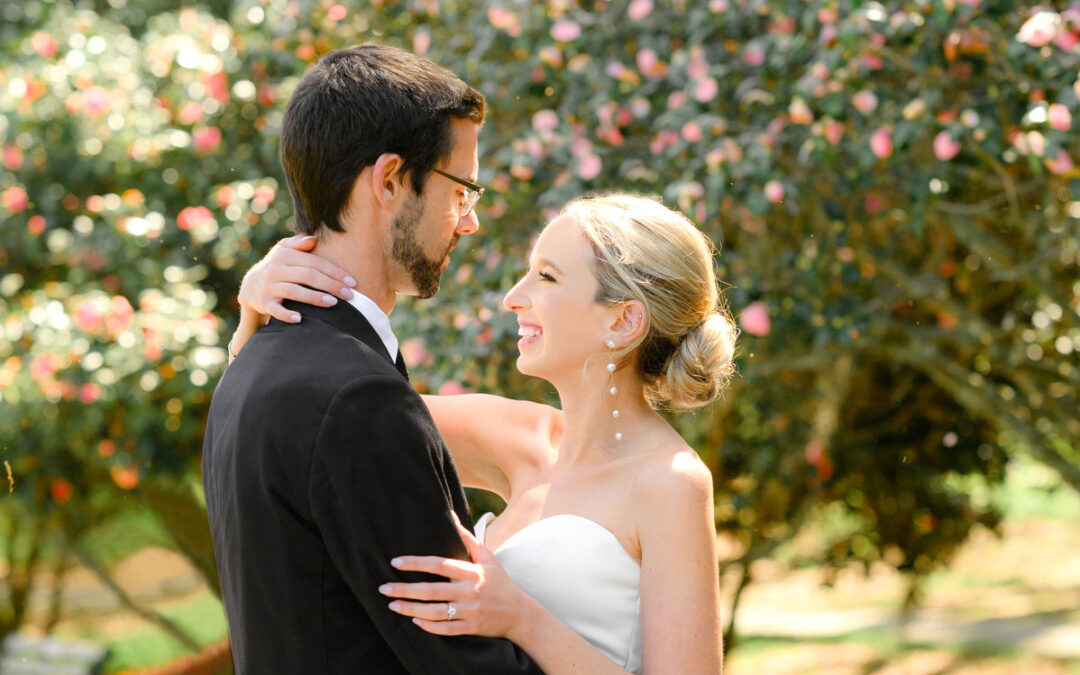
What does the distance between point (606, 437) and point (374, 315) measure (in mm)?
707

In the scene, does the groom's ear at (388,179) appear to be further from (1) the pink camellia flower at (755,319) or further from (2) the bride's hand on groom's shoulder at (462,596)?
(1) the pink camellia flower at (755,319)

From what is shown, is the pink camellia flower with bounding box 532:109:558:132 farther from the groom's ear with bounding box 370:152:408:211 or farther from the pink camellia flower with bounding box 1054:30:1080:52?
the groom's ear with bounding box 370:152:408:211

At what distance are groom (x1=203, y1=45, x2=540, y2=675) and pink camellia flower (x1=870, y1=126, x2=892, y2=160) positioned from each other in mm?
2156

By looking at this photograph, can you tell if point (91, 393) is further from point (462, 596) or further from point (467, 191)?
point (462, 596)

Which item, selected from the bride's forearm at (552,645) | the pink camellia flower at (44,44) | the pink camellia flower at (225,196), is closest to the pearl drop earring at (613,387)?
the bride's forearm at (552,645)

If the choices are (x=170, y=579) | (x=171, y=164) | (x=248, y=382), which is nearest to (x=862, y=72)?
(x=248, y=382)

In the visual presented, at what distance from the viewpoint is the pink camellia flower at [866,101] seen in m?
3.74

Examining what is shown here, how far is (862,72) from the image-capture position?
3.84m

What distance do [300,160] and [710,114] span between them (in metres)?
2.39

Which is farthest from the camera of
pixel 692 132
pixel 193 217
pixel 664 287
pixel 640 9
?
pixel 193 217

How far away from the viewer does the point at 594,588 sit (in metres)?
2.15

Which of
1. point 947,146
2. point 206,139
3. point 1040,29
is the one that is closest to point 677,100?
point 947,146

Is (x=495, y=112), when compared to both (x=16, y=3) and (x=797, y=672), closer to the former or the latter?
(x=16, y=3)

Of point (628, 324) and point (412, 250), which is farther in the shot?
point (628, 324)
